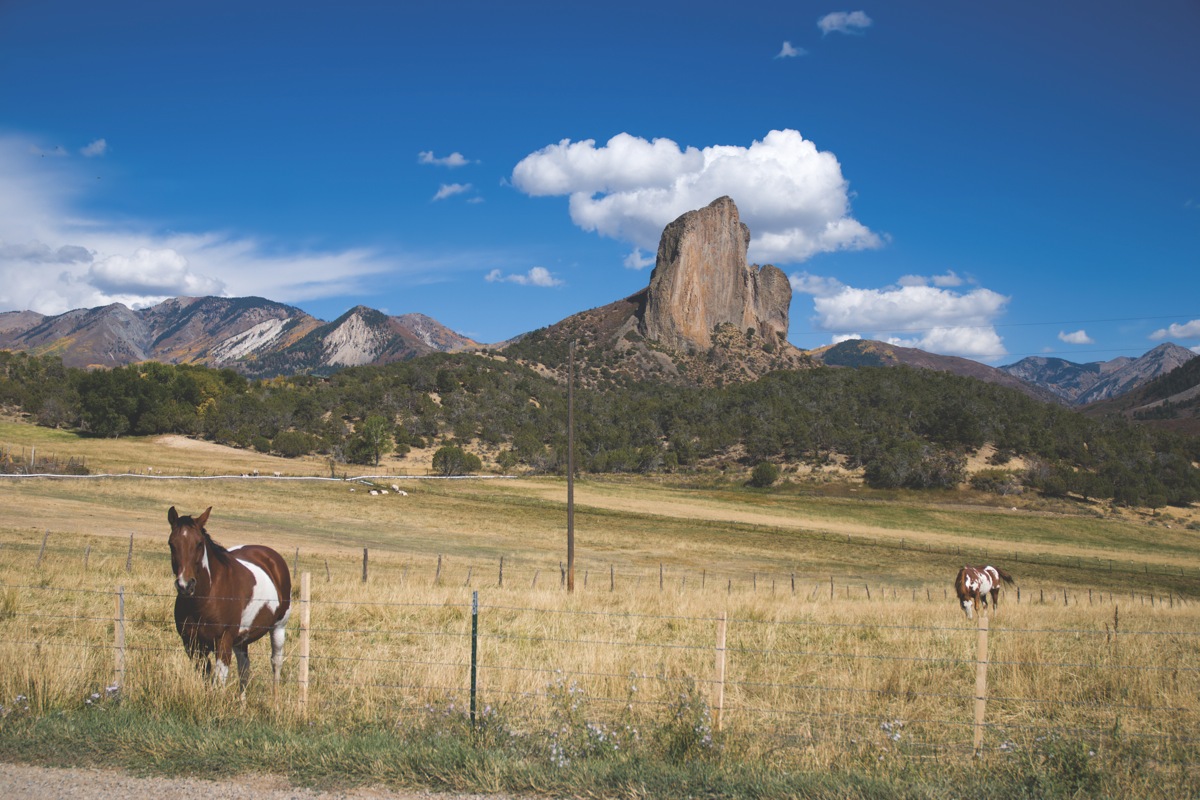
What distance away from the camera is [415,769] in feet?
20.7

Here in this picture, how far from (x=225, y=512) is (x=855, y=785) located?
158 ft

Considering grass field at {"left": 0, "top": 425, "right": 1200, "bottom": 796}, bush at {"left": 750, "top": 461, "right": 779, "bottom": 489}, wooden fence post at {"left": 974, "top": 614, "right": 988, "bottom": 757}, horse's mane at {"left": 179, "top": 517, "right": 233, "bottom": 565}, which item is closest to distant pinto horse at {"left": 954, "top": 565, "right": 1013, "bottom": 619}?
grass field at {"left": 0, "top": 425, "right": 1200, "bottom": 796}

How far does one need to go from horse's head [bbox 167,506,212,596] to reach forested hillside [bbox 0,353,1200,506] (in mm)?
79295

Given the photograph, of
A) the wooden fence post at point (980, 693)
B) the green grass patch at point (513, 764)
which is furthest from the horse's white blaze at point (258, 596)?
the wooden fence post at point (980, 693)

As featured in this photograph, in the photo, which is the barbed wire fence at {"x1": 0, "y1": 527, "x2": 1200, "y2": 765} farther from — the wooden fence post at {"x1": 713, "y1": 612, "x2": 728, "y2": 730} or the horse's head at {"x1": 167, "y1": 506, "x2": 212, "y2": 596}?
the horse's head at {"x1": 167, "y1": 506, "x2": 212, "y2": 596}

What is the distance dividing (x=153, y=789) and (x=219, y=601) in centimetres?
242

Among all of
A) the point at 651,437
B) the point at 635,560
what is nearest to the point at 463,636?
the point at 635,560

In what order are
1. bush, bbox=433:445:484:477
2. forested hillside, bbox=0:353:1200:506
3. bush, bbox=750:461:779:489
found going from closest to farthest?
forested hillside, bbox=0:353:1200:506
bush, bbox=433:445:484:477
bush, bbox=750:461:779:489

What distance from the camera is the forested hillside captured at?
8331 cm

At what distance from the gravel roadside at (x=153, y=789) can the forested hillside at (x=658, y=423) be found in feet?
265

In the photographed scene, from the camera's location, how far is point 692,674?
33.3ft

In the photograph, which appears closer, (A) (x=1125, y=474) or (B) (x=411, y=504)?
(B) (x=411, y=504)

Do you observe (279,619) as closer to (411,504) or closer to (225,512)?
(225,512)

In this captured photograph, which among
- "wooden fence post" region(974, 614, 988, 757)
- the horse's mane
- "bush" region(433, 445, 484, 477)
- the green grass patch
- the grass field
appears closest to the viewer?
the green grass patch
